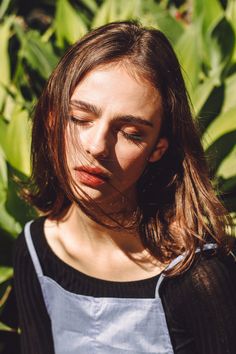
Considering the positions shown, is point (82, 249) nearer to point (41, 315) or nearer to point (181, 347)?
point (41, 315)

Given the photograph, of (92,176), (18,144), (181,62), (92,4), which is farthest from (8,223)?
(92,4)

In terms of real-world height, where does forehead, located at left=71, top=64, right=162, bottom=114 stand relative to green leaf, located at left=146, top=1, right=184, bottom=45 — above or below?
above

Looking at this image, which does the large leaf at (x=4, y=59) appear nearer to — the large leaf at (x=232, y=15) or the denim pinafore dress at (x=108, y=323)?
the large leaf at (x=232, y=15)

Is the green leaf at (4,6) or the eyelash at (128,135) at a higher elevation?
the green leaf at (4,6)

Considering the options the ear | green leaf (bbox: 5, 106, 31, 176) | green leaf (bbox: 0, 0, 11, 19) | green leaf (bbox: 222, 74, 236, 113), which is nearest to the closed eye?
the ear

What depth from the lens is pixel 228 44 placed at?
81.7 inches

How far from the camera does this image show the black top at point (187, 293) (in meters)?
1.19

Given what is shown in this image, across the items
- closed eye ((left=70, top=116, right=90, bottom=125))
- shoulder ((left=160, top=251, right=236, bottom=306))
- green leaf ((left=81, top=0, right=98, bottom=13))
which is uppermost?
green leaf ((left=81, top=0, right=98, bottom=13))

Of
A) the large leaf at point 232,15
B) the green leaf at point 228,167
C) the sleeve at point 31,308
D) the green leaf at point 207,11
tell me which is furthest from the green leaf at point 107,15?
the sleeve at point 31,308

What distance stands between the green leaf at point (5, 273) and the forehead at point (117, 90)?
0.68m

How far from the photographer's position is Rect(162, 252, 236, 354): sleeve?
1.18 metres

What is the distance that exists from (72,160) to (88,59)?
19 cm

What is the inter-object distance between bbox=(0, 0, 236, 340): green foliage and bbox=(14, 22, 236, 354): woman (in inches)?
11.4

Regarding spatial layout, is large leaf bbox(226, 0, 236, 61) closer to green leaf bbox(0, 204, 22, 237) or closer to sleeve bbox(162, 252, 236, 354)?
green leaf bbox(0, 204, 22, 237)
